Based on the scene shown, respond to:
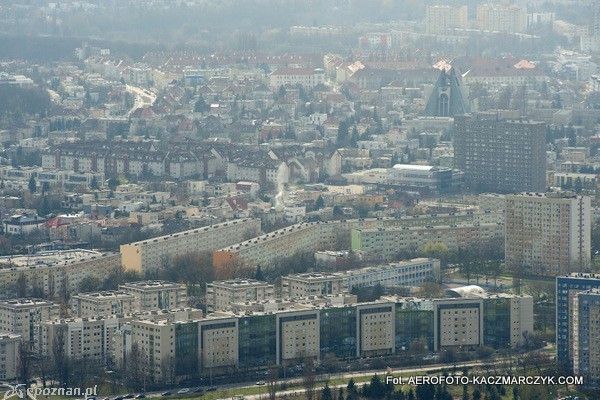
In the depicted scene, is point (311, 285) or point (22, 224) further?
point (22, 224)

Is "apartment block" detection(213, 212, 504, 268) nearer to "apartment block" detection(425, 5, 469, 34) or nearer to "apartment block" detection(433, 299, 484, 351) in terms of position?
"apartment block" detection(433, 299, 484, 351)

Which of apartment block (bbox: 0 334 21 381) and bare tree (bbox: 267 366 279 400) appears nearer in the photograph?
bare tree (bbox: 267 366 279 400)

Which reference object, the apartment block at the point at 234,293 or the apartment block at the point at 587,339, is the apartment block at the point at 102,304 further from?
the apartment block at the point at 587,339

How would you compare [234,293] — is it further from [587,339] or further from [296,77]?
[296,77]

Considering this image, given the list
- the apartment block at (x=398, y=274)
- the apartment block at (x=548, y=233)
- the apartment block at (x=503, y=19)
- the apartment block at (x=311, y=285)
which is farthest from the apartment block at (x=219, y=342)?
the apartment block at (x=503, y=19)

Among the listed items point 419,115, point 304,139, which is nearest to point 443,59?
point 419,115

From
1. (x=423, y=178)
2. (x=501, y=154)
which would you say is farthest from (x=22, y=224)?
(x=501, y=154)

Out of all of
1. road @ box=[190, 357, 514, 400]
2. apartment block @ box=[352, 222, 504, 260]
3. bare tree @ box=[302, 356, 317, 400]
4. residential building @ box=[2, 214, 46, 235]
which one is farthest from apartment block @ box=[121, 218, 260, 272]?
road @ box=[190, 357, 514, 400]

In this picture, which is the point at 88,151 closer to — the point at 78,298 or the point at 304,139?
the point at 304,139
